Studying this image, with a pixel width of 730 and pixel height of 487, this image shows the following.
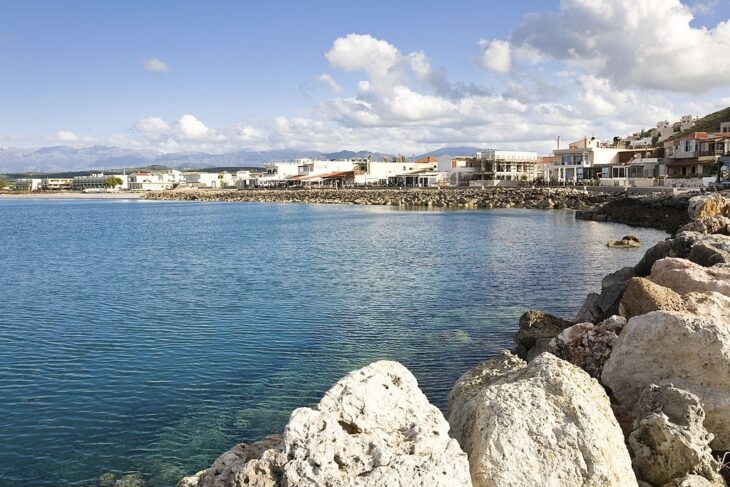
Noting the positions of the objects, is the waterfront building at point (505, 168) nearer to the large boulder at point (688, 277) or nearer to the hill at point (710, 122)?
the hill at point (710, 122)

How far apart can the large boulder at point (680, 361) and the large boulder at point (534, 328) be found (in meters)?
5.01

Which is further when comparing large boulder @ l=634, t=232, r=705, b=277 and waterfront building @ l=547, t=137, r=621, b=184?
waterfront building @ l=547, t=137, r=621, b=184

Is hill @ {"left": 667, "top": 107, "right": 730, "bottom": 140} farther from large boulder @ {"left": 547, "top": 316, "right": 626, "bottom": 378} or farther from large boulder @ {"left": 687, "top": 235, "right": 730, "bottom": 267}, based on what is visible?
large boulder @ {"left": 547, "top": 316, "right": 626, "bottom": 378}

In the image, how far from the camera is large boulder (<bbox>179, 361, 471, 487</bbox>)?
6109 mm

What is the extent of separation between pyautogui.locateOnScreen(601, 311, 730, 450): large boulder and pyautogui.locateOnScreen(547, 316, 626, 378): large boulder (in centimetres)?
118

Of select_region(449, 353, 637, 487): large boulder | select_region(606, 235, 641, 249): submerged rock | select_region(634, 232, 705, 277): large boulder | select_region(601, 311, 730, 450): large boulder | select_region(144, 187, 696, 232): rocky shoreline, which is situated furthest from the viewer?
select_region(144, 187, 696, 232): rocky shoreline

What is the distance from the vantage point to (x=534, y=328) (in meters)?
16.3

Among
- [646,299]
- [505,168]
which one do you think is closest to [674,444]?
[646,299]

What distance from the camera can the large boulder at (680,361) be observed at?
909 centimetres

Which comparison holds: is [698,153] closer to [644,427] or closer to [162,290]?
[162,290]

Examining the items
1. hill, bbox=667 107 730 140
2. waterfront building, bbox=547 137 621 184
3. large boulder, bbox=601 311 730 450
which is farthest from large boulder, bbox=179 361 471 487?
hill, bbox=667 107 730 140

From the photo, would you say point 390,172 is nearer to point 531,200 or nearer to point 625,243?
point 531,200

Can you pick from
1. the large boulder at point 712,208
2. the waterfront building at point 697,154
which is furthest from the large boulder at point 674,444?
the waterfront building at point 697,154

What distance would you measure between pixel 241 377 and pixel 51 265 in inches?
1055
